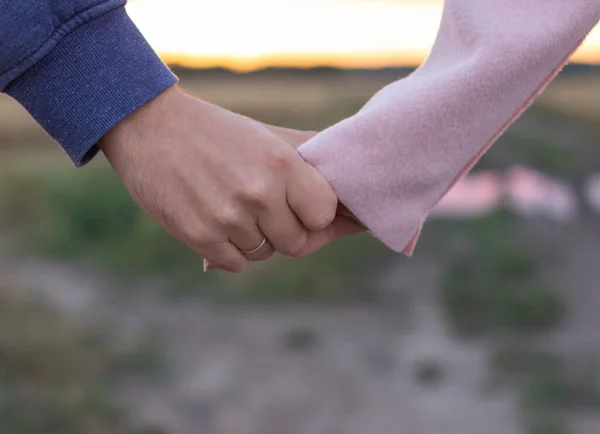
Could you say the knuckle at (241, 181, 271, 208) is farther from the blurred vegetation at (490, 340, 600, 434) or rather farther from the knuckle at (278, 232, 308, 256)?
the blurred vegetation at (490, 340, 600, 434)

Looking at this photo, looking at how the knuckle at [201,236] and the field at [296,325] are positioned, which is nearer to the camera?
the knuckle at [201,236]

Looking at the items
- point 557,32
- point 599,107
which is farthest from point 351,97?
point 557,32

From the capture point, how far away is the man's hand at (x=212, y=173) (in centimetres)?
85

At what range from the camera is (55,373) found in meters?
2.65

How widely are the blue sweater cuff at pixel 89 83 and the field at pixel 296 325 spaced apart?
1775mm

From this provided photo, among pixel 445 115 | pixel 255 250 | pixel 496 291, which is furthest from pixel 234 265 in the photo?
pixel 496 291

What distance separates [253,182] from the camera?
33.2 inches

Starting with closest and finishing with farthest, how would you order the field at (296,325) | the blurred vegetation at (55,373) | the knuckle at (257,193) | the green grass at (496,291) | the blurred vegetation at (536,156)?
the knuckle at (257,193) < the blurred vegetation at (55,373) < the field at (296,325) < the green grass at (496,291) < the blurred vegetation at (536,156)

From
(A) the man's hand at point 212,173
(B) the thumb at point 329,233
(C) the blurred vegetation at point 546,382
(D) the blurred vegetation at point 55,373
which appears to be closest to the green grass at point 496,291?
(C) the blurred vegetation at point 546,382

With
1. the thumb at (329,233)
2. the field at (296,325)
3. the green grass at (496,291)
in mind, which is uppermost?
the thumb at (329,233)

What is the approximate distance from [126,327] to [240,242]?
226 cm

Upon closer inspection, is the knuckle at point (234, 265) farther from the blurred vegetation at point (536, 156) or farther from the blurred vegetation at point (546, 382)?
the blurred vegetation at point (536, 156)

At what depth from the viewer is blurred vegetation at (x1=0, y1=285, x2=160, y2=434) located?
8.15 ft

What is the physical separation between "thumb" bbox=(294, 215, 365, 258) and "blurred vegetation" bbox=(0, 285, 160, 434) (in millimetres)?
1701
